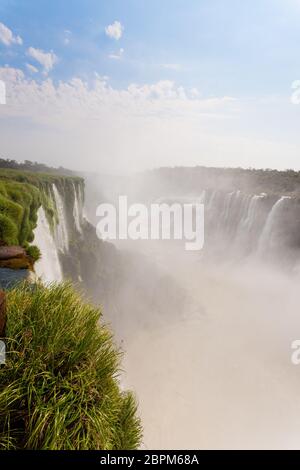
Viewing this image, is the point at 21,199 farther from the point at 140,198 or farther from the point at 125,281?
the point at 140,198

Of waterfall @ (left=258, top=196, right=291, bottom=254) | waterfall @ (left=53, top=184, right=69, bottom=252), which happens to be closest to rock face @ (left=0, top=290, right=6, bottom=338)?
waterfall @ (left=53, top=184, right=69, bottom=252)

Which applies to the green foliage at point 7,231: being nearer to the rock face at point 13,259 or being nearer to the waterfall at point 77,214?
the rock face at point 13,259

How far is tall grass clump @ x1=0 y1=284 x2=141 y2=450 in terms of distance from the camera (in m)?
3.42

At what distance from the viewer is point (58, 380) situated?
3834 mm

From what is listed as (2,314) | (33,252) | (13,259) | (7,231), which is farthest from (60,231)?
(2,314)

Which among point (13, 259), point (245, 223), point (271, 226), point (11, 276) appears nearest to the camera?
point (11, 276)

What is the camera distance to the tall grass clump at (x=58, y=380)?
3420 millimetres

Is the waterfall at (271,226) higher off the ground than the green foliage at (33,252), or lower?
lower

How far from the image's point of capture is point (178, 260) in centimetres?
5288

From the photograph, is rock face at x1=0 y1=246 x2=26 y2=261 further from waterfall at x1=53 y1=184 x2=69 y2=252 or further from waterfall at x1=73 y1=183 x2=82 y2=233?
waterfall at x1=73 y1=183 x2=82 y2=233

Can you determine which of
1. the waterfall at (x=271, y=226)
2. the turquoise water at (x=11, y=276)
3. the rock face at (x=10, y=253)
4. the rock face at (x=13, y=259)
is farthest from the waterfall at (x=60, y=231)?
the waterfall at (x=271, y=226)

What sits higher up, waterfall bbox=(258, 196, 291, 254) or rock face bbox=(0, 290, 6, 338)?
rock face bbox=(0, 290, 6, 338)

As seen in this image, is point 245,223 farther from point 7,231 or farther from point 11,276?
point 11,276
